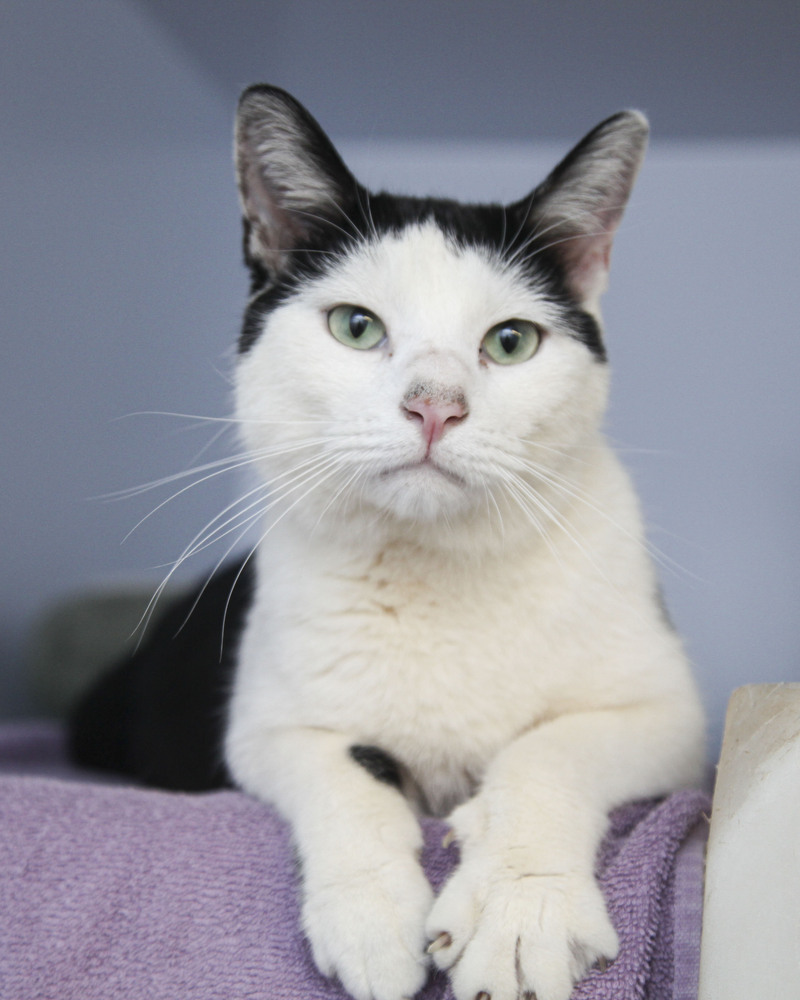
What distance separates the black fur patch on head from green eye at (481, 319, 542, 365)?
86 mm

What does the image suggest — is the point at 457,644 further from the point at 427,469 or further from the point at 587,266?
the point at 587,266

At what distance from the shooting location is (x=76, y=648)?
2.13 m

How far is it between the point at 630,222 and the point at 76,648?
1.63m

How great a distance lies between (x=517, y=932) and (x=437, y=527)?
18.8 inches

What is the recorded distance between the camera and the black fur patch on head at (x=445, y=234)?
116 cm

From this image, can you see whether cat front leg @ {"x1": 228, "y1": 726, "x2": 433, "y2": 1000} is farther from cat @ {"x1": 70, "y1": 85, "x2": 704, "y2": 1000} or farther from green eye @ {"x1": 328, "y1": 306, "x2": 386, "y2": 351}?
green eye @ {"x1": 328, "y1": 306, "x2": 386, "y2": 351}

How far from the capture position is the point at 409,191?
1.47 metres

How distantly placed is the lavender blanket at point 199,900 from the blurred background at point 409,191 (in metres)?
0.53

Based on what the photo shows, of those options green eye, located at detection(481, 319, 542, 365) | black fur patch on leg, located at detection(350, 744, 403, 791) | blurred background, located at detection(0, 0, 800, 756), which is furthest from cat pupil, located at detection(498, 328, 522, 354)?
black fur patch on leg, located at detection(350, 744, 403, 791)

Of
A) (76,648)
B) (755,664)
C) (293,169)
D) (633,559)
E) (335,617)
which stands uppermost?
(293,169)

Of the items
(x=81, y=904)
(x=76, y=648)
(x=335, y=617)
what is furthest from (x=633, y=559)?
(x=76, y=648)

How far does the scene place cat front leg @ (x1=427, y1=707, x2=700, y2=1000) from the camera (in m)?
0.74

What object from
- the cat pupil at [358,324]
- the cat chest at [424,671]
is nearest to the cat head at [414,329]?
the cat pupil at [358,324]

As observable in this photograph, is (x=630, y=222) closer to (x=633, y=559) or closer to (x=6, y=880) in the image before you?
(x=633, y=559)
